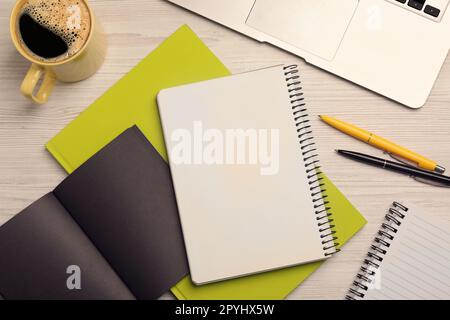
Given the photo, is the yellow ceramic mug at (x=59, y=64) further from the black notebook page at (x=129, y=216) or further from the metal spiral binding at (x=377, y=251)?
the metal spiral binding at (x=377, y=251)

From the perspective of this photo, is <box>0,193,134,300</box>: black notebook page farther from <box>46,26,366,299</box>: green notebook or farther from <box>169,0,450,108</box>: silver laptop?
<box>169,0,450,108</box>: silver laptop

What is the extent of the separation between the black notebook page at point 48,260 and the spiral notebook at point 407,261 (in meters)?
0.35

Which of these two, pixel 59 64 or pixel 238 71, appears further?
pixel 238 71

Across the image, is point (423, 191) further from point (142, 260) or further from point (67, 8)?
point (67, 8)

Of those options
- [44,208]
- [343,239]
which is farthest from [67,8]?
[343,239]

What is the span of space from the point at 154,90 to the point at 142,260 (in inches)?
9.9

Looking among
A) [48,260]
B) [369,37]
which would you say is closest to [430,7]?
[369,37]

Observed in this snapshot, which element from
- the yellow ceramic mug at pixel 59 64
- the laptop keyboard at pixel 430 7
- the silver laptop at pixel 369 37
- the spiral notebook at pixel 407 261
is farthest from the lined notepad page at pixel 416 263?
the yellow ceramic mug at pixel 59 64

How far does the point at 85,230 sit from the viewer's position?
717 mm

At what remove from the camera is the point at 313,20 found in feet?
2.43

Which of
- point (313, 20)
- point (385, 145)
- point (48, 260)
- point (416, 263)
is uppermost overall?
point (313, 20)

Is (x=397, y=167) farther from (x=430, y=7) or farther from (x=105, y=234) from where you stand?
(x=105, y=234)

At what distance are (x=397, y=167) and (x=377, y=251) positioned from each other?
0.13 meters
